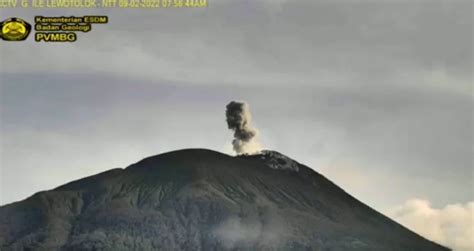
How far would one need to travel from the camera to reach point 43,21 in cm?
8206

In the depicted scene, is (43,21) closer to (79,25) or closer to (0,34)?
(79,25)

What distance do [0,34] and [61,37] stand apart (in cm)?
762

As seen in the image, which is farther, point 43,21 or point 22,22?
point 43,21

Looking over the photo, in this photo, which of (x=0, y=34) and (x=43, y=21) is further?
(x=43, y=21)

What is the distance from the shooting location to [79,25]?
8206 cm

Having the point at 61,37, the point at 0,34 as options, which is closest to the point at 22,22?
the point at 0,34

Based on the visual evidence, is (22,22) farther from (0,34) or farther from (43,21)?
(43,21)

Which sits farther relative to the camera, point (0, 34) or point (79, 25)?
point (79, 25)

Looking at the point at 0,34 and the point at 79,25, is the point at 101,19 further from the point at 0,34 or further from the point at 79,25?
the point at 0,34

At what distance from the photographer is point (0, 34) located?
73.0 metres

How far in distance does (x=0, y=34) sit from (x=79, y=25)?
10.4m

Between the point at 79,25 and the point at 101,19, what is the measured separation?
206 centimetres

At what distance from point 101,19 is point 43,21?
5.25m

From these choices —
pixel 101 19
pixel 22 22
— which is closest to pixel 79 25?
pixel 101 19
